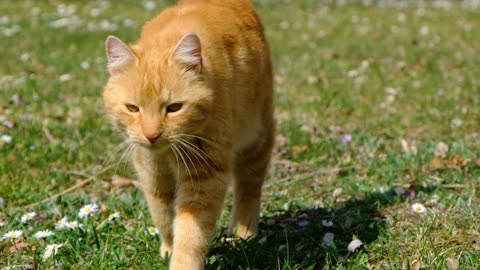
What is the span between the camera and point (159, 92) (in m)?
3.04

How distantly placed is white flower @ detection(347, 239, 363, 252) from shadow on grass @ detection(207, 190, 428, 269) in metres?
0.04

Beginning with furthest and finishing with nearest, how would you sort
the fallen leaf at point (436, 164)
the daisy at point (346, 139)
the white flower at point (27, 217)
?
the daisy at point (346, 139), the fallen leaf at point (436, 164), the white flower at point (27, 217)

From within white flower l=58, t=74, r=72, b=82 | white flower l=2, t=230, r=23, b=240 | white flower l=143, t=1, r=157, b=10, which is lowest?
white flower l=143, t=1, r=157, b=10

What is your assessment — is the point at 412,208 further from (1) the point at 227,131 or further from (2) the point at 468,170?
(1) the point at 227,131

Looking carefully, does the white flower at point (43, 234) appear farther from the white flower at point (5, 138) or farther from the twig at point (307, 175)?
the twig at point (307, 175)

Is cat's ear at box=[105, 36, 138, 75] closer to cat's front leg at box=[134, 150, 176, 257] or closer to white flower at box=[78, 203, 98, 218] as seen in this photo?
cat's front leg at box=[134, 150, 176, 257]

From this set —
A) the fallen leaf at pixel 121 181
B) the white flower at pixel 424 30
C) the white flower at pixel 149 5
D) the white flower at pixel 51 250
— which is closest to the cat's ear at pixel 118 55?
the white flower at pixel 51 250

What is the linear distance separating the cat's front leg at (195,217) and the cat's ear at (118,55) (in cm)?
62

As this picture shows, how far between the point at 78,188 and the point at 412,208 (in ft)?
7.17

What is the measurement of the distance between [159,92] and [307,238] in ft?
4.15

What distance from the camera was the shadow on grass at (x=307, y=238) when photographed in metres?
3.38

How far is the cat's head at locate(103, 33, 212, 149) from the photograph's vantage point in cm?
300

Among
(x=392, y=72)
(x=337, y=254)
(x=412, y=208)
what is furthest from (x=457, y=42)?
(x=337, y=254)

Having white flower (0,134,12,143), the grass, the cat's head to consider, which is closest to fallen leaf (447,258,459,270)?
the grass
